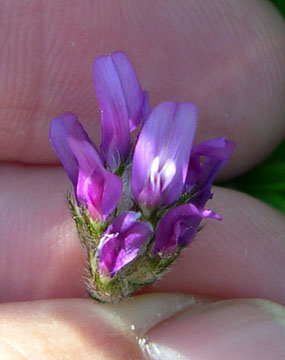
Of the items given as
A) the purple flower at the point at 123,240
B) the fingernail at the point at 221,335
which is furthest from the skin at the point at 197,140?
the purple flower at the point at 123,240

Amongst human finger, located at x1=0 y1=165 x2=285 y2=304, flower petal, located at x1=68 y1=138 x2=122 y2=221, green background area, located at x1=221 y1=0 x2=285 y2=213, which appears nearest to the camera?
flower petal, located at x1=68 y1=138 x2=122 y2=221

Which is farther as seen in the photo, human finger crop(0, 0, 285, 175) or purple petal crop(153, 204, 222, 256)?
human finger crop(0, 0, 285, 175)

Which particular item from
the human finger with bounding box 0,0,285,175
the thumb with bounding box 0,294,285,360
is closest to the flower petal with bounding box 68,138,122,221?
the thumb with bounding box 0,294,285,360

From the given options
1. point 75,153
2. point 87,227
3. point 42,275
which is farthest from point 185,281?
point 75,153

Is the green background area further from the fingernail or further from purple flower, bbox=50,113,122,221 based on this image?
purple flower, bbox=50,113,122,221

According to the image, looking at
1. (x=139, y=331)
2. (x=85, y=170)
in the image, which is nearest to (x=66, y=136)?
(x=85, y=170)

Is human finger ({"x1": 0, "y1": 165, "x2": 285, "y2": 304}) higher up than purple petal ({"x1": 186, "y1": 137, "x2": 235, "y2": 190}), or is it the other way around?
purple petal ({"x1": 186, "y1": 137, "x2": 235, "y2": 190})

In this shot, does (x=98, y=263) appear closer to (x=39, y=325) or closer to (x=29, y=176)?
(x=39, y=325)
